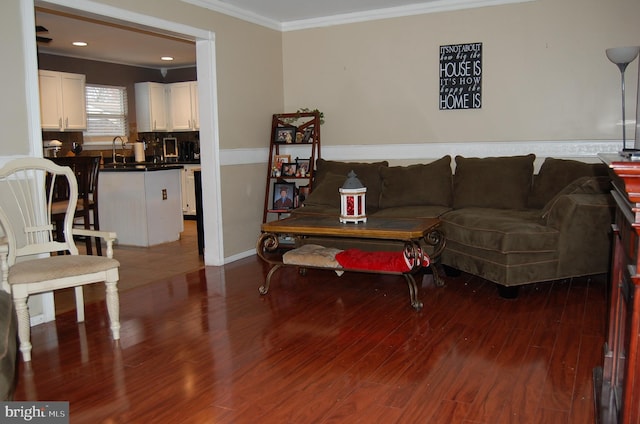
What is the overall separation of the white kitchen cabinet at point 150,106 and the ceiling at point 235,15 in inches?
45.4

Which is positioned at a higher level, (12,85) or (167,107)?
(167,107)

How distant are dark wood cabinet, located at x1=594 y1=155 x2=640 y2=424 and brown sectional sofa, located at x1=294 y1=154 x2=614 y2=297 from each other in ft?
4.51

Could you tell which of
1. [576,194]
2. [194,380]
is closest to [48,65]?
[194,380]

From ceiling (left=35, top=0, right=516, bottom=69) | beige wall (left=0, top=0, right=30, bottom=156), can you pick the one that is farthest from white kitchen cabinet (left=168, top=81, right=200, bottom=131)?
beige wall (left=0, top=0, right=30, bottom=156)

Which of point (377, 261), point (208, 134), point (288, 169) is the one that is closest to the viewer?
point (377, 261)

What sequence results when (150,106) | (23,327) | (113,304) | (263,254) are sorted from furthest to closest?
(150,106)
(263,254)
(113,304)
(23,327)

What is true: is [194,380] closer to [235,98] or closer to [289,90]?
[235,98]

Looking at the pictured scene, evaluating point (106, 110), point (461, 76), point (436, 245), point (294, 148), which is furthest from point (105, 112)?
point (436, 245)

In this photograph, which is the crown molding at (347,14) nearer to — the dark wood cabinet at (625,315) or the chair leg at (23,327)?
the chair leg at (23,327)

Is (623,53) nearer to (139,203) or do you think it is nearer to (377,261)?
(377,261)

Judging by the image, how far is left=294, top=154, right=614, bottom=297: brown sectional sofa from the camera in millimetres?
3895

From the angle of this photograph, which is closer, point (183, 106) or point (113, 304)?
point (113, 304)

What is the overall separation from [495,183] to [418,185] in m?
0.69

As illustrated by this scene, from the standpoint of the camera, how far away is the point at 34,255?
359cm
